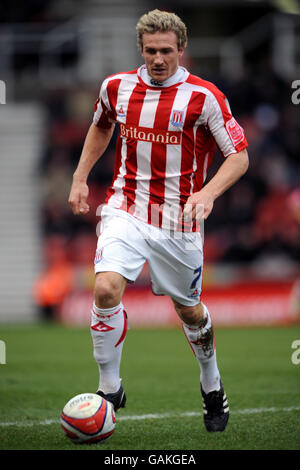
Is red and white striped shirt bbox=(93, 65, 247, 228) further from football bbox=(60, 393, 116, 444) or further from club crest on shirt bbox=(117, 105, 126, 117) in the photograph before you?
football bbox=(60, 393, 116, 444)

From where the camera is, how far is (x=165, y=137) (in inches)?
195

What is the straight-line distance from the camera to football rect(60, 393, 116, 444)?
14.8 feet

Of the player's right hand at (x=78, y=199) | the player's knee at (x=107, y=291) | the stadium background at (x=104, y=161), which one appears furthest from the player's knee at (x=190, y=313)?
the stadium background at (x=104, y=161)

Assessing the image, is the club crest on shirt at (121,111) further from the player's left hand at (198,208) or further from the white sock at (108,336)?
the white sock at (108,336)

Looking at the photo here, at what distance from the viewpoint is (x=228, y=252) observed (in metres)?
14.6

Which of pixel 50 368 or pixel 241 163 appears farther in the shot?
pixel 50 368

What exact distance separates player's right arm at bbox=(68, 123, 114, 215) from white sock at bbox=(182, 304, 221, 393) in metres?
0.99

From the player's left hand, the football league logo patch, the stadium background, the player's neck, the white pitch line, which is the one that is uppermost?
the player's neck

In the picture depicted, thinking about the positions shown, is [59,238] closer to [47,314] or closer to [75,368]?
[47,314]

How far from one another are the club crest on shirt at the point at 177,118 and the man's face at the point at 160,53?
0.21 m

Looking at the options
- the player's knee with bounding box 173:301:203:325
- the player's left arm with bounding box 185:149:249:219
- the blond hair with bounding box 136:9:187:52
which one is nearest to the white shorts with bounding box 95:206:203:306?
the player's knee with bounding box 173:301:203:325

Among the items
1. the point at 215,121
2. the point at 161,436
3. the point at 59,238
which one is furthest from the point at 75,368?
the point at 59,238

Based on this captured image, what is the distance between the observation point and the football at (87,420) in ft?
14.8

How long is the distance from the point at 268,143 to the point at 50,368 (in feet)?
28.8
